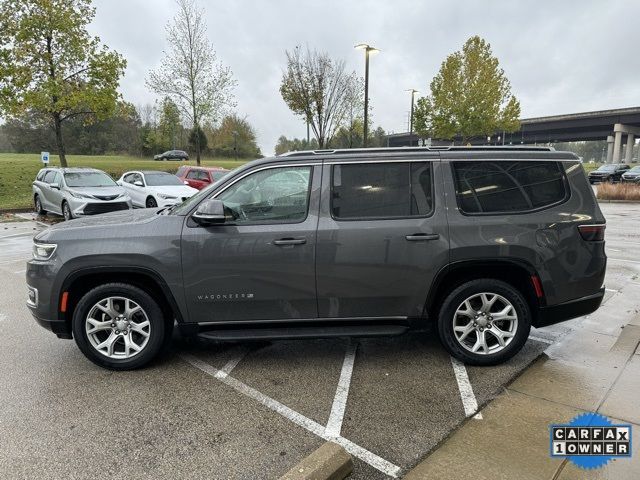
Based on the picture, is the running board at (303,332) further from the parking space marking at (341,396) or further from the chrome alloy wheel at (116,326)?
the chrome alloy wheel at (116,326)

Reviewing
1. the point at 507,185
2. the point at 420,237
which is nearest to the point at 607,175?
the point at 507,185

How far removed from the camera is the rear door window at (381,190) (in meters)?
3.72

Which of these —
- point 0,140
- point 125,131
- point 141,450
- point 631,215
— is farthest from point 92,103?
point 0,140

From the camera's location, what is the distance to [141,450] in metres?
2.79

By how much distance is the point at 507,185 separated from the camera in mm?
3809

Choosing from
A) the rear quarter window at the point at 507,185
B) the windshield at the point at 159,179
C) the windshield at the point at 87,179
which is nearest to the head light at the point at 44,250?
the rear quarter window at the point at 507,185

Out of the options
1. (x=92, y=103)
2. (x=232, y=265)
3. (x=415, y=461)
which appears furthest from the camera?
(x=92, y=103)

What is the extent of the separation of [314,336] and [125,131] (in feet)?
232

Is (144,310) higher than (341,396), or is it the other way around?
(144,310)

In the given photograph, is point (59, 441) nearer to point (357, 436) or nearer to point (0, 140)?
point (357, 436)

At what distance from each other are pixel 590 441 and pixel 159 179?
14304 mm

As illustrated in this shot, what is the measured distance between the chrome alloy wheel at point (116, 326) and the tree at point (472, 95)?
28.9 meters

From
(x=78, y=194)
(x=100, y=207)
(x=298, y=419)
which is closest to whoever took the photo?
(x=298, y=419)

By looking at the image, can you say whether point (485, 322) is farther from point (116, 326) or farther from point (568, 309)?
point (116, 326)
